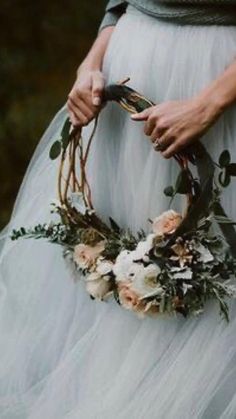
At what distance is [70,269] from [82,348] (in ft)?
0.47

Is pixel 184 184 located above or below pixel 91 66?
below

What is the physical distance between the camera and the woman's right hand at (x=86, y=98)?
6.48 feet

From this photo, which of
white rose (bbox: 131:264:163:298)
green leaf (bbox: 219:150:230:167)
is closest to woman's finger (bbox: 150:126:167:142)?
green leaf (bbox: 219:150:230:167)

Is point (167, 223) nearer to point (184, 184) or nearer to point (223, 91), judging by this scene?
point (184, 184)

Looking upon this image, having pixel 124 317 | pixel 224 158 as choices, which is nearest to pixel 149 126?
pixel 224 158

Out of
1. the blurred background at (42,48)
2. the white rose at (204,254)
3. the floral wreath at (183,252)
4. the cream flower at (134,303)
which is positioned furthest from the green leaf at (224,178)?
the blurred background at (42,48)

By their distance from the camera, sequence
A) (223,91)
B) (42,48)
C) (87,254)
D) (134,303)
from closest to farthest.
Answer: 1. (223,91)
2. (134,303)
3. (87,254)
4. (42,48)

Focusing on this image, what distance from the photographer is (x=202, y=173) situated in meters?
1.88

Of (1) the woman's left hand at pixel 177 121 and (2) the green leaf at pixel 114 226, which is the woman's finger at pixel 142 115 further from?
(2) the green leaf at pixel 114 226

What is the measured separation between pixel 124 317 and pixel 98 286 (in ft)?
0.29

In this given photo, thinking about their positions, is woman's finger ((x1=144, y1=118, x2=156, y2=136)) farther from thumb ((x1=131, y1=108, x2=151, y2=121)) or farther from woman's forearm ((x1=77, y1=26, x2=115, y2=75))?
woman's forearm ((x1=77, y1=26, x2=115, y2=75))

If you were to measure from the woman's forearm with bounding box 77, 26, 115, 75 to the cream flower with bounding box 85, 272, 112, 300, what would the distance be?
0.37 metres

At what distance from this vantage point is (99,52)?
211 cm

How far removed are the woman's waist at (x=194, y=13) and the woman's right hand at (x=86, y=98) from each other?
15 centimetres
